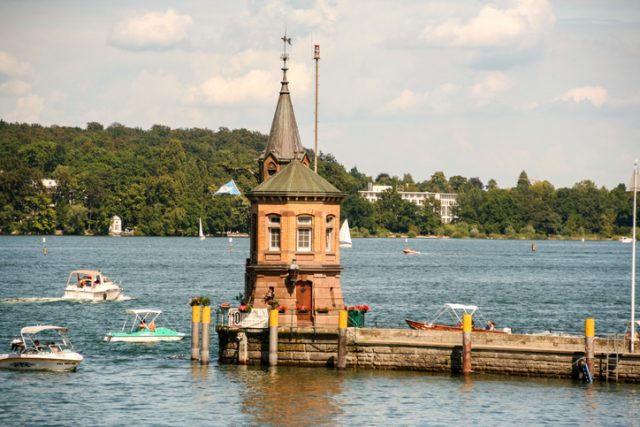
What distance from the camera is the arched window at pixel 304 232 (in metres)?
57.3

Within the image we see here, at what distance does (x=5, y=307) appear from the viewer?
300ft

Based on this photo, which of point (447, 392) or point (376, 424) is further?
point (447, 392)

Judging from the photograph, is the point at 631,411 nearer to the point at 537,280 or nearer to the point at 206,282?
the point at 206,282

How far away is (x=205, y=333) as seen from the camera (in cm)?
5675

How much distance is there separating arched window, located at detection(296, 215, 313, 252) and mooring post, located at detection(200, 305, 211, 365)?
520 centimetres

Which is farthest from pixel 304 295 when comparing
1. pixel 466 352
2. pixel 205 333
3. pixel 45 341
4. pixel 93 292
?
pixel 93 292

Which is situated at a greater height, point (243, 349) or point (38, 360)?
point (243, 349)

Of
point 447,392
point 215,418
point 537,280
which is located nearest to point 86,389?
point 215,418

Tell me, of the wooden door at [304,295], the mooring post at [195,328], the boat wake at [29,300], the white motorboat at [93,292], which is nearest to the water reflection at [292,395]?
the mooring post at [195,328]

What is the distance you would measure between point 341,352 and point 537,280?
290ft

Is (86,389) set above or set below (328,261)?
below

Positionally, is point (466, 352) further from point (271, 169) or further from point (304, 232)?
point (271, 169)

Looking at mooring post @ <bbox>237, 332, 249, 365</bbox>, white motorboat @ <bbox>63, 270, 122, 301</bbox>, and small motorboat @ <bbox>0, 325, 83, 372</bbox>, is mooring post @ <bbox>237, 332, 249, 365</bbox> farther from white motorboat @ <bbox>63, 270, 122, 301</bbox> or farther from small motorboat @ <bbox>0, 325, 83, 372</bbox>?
white motorboat @ <bbox>63, 270, 122, 301</bbox>

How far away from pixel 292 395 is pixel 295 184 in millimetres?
10458
